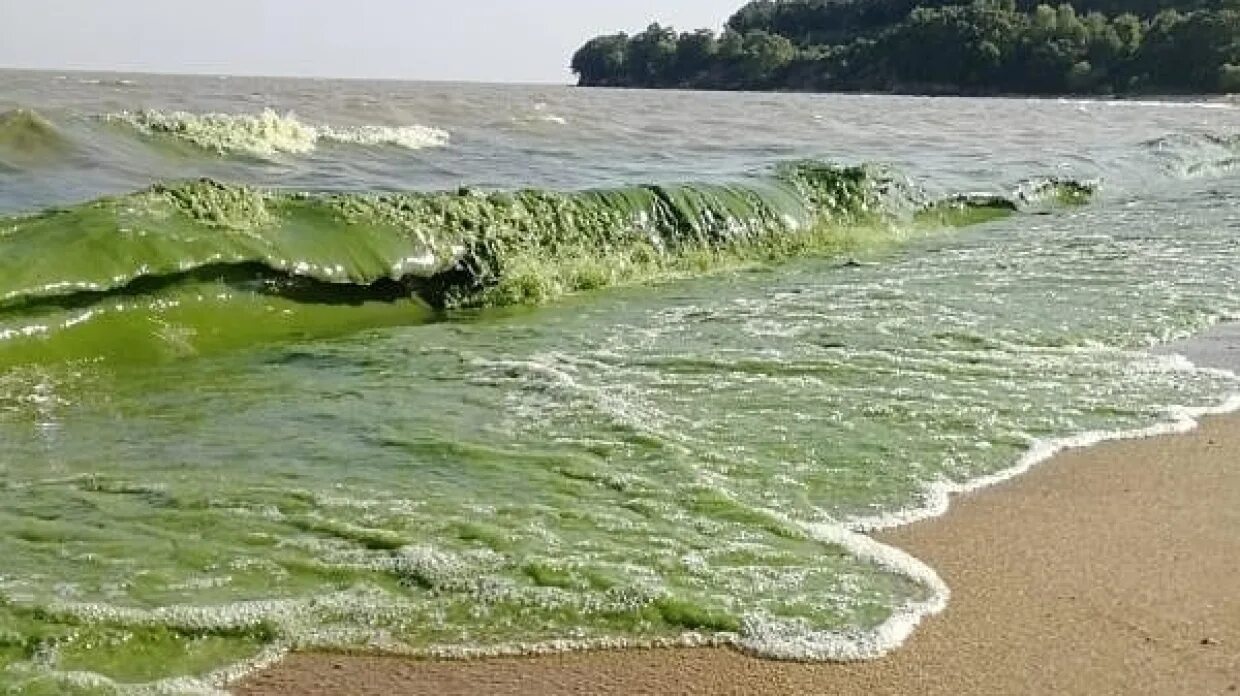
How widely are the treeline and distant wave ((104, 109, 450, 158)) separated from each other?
74.9m

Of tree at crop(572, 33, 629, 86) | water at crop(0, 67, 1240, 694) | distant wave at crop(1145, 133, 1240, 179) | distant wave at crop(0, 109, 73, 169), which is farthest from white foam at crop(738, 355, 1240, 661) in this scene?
tree at crop(572, 33, 629, 86)

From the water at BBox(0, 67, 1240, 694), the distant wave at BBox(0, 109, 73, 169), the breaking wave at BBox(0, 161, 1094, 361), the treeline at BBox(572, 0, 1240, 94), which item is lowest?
the water at BBox(0, 67, 1240, 694)

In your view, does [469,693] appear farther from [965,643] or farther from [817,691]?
[965,643]

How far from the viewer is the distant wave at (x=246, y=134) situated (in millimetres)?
19359

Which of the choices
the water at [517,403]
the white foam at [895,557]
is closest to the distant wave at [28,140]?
the water at [517,403]

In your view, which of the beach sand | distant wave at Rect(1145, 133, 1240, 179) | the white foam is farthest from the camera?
distant wave at Rect(1145, 133, 1240, 179)

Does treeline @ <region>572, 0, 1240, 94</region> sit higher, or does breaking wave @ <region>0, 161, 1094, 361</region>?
treeline @ <region>572, 0, 1240, 94</region>

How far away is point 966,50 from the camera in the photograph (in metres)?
104

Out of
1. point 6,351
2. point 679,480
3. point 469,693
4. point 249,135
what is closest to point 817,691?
point 469,693

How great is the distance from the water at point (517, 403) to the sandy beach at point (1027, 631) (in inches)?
5.0

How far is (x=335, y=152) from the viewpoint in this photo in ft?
68.4

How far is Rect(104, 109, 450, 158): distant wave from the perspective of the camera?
19359mm

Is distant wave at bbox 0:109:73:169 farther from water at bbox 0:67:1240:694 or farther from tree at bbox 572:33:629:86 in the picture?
tree at bbox 572:33:629:86

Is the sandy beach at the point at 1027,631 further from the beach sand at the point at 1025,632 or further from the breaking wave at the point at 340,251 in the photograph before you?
the breaking wave at the point at 340,251
